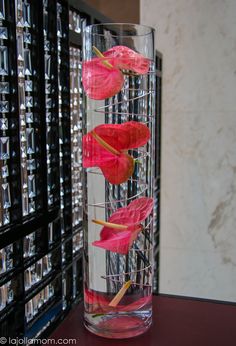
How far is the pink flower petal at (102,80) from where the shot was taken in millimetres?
730

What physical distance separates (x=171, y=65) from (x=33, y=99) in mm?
1115

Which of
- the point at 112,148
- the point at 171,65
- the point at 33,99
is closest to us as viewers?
the point at 112,148

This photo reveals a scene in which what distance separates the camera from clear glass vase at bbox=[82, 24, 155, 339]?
74 cm

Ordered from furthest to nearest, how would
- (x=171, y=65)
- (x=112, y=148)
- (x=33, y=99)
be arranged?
(x=171, y=65) → (x=33, y=99) → (x=112, y=148)

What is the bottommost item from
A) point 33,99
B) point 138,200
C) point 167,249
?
point 167,249

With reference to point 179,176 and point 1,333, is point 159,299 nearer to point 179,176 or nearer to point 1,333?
point 1,333

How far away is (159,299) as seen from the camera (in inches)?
35.4

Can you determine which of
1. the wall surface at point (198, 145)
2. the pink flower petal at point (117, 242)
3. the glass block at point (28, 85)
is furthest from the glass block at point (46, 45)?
the wall surface at point (198, 145)

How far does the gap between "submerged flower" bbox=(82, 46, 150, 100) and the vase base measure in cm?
41

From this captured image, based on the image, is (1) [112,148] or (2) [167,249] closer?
(1) [112,148]

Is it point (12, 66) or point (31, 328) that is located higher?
point (12, 66)

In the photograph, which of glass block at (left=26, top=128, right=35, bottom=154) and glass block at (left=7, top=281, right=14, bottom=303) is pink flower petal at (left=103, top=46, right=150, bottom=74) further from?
glass block at (left=7, top=281, right=14, bottom=303)

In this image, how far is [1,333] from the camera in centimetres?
79

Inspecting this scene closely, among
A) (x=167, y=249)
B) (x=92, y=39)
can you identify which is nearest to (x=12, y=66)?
(x=92, y=39)
